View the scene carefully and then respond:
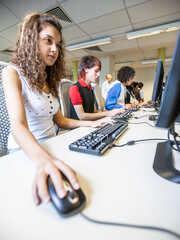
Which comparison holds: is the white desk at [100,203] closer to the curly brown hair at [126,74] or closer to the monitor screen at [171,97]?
the monitor screen at [171,97]

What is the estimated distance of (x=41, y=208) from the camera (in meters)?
0.21

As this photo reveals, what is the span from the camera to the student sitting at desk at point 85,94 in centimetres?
110

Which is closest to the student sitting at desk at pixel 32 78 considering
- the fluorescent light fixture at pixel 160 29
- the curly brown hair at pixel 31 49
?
the curly brown hair at pixel 31 49

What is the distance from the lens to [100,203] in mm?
219

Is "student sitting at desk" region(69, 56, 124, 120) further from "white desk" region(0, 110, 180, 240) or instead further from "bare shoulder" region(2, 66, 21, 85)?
"white desk" region(0, 110, 180, 240)

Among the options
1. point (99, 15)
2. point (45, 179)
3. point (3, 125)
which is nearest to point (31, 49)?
point (3, 125)

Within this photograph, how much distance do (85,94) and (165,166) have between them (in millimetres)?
1045

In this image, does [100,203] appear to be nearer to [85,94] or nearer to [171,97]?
[171,97]

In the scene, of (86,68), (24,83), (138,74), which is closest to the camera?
(24,83)

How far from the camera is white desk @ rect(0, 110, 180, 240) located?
17cm

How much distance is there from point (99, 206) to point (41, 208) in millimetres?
100

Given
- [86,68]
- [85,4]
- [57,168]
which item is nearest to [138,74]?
[85,4]

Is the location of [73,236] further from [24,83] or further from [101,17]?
[101,17]

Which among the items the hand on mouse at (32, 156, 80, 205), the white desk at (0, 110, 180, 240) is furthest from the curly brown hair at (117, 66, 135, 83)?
the hand on mouse at (32, 156, 80, 205)
